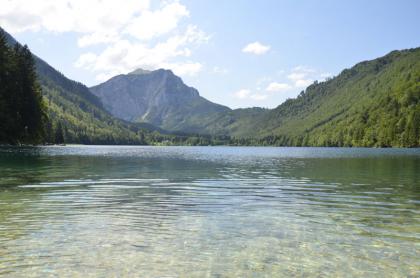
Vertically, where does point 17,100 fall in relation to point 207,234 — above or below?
above

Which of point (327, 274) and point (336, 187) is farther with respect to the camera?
point (336, 187)

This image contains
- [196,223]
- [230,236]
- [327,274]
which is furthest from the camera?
[196,223]

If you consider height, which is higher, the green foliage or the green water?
the green foliage

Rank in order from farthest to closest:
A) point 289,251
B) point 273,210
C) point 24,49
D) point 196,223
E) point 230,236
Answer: point 24,49 < point 273,210 < point 196,223 < point 230,236 < point 289,251

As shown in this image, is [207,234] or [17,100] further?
[17,100]

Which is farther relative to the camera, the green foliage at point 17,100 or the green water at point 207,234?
the green foliage at point 17,100

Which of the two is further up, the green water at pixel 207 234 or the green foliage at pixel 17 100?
the green foliage at pixel 17 100

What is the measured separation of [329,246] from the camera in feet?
50.2

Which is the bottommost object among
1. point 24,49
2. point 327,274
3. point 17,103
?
point 327,274

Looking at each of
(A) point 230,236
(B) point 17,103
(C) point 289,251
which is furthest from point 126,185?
(B) point 17,103

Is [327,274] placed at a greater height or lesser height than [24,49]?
lesser

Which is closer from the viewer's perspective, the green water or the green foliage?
the green water

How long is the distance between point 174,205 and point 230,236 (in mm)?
9057

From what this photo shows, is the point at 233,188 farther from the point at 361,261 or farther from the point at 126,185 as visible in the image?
the point at 361,261
